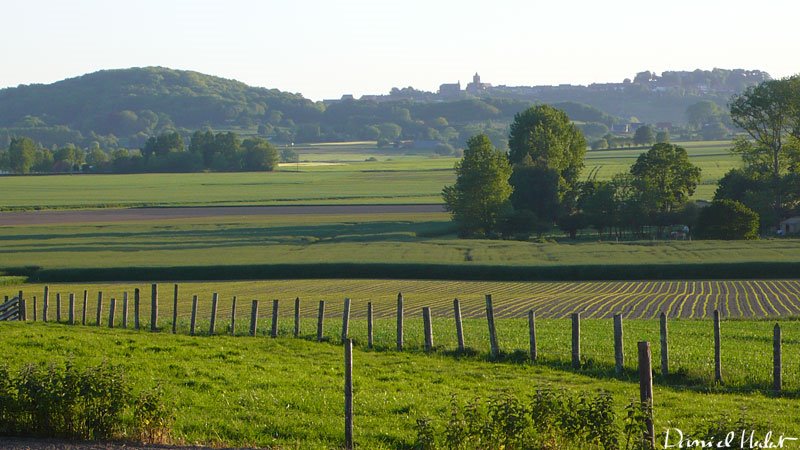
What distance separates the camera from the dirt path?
384 ft

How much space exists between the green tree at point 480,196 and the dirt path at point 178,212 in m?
19.6

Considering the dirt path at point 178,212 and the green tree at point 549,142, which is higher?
the green tree at point 549,142

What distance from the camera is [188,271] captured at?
2751 inches

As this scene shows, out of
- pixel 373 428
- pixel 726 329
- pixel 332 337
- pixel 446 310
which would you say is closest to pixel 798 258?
pixel 446 310

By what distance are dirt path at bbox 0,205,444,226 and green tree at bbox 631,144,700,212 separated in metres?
30.0

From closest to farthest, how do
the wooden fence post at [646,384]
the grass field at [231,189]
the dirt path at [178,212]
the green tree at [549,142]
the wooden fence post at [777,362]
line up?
the wooden fence post at [646,384] → the wooden fence post at [777,362] → the dirt path at [178,212] → the green tree at [549,142] → the grass field at [231,189]

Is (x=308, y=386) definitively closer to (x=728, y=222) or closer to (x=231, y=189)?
(x=728, y=222)

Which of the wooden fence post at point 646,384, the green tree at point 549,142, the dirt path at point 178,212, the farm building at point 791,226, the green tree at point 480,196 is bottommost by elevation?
the dirt path at point 178,212

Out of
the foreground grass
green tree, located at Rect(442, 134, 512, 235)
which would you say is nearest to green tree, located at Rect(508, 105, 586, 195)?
green tree, located at Rect(442, 134, 512, 235)

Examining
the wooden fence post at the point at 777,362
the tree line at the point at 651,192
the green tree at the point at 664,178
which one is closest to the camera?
the wooden fence post at the point at 777,362

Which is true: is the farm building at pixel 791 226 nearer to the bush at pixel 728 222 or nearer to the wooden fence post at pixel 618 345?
the bush at pixel 728 222

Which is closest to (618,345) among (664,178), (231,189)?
(664,178)

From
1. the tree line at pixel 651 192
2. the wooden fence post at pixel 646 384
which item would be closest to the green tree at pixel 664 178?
the tree line at pixel 651 192

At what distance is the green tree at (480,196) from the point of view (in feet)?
347
